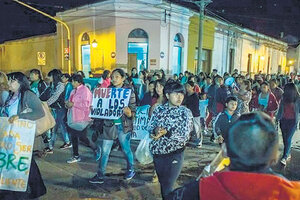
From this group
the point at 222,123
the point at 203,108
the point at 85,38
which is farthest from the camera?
the point at 85,38

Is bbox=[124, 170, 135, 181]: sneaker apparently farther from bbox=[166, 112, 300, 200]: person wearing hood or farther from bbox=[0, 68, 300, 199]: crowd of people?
bbox=[166, 112, 300, 200]: person wearing hood

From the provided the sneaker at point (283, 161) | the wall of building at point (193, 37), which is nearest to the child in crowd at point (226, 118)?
the sneaker at point (283, 161)

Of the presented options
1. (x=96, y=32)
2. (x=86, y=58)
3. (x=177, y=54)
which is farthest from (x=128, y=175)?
(x=86, y=58)

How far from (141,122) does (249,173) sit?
6149mm

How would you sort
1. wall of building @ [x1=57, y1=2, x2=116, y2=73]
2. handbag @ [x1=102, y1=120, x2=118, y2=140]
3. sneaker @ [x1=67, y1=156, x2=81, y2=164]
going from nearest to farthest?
handbag @ [x1=102, y1=120, x2=118, y2=140] < sneaker @ [x1=67, y1=156, x2=81, y2=164] < wall of building @ [x1=57, y1=2, x2=116, y2=73]

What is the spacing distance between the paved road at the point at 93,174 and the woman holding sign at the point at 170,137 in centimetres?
138

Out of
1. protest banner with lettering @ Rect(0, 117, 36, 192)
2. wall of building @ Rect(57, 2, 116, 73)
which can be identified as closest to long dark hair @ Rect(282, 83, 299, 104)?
protest banner with lettering @ Rect(0, 117, 36, 192)

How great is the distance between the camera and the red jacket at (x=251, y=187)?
4.61 ft

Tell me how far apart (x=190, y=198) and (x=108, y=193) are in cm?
351

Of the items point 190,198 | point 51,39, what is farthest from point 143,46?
point 190,198

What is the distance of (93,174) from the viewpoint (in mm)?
5691

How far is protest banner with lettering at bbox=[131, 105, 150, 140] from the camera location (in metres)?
7.52

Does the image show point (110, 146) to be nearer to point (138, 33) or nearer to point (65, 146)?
point (65, 146)

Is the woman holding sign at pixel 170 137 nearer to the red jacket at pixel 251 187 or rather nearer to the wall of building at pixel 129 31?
the red jacket at pixel 251 187
